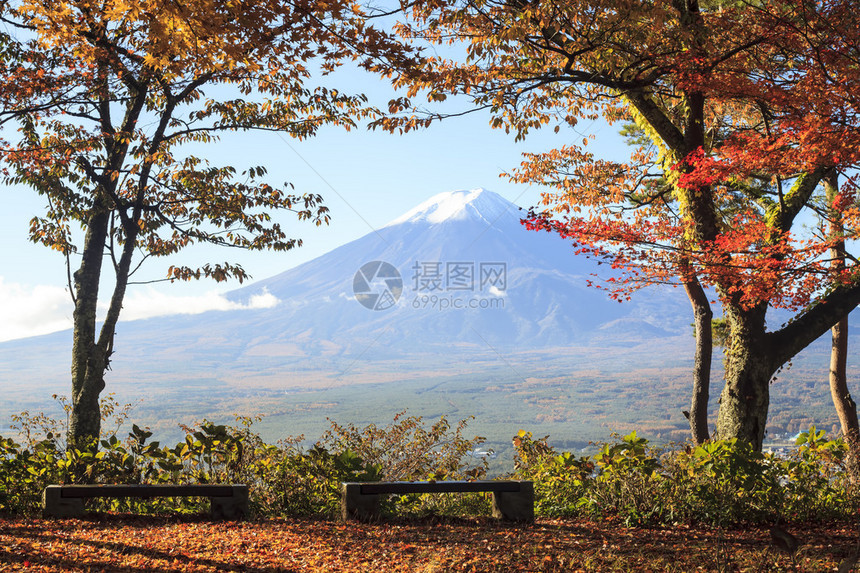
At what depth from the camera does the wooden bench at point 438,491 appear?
566cm

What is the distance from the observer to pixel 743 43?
7.91 m

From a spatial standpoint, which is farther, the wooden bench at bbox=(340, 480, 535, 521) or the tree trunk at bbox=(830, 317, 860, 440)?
the tree trunk at bbox=(830, 317, 860, 440)

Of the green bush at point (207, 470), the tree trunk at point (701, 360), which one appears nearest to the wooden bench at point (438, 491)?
the green bush at point (207, 470)

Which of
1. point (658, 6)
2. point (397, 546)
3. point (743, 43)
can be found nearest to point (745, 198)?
point (743, 43)

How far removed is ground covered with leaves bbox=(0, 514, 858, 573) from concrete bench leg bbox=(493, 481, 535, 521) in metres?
0.13

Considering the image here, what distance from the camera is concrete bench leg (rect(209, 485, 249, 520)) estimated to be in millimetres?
5844

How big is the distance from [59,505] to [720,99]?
8326mm

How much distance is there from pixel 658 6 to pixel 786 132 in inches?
87.2

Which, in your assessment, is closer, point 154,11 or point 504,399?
point 154,11

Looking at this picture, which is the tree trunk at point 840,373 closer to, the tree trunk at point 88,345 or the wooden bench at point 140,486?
the wooden bench at point 140,486

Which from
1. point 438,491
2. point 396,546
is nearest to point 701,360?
point 438,491

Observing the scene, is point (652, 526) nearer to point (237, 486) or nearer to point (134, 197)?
point (237, 486)

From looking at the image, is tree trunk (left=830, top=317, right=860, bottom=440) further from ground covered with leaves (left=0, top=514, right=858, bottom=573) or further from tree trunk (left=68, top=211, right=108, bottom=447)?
tree trunk (left=68, top=211, right=108, bottom=447)

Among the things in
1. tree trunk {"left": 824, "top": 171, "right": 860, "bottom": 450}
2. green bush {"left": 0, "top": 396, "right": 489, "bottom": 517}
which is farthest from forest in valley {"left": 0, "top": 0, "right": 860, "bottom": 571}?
tree trunk {"left": 824, "top": 171, "right": 860, "bottom": 450}
